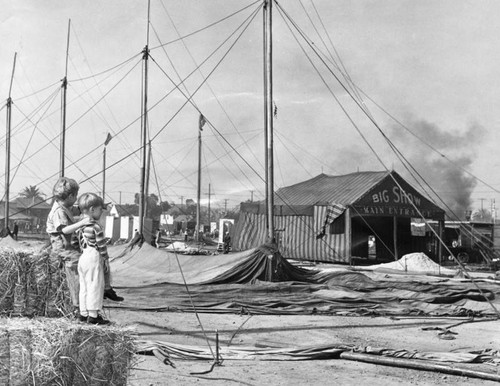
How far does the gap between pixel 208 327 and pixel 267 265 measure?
6026 mm

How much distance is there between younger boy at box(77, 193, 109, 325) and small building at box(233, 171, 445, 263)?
2118cm

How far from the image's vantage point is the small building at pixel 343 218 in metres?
28.9

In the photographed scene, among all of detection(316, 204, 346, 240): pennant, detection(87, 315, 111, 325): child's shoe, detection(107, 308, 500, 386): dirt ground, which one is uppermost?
detection(316, 204, 346, 240): pennant

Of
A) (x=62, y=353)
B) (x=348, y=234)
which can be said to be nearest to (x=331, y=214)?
(x=348, y=234)

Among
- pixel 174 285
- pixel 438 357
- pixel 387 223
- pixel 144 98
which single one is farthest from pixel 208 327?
pixel 387 223

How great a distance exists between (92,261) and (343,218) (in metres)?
24.3

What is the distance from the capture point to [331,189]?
3164cm

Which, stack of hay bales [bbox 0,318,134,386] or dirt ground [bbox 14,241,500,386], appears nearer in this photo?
stack of hay bales [bbox 0,318,134,386]

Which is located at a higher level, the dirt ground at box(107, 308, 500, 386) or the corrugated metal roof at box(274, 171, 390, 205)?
the corrugated metal roof at box(274, 171, 390, 205)

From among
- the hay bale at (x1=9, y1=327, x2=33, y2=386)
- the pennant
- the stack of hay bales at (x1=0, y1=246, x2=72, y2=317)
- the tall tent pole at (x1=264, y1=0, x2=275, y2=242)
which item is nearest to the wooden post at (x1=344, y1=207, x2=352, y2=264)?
the pennant

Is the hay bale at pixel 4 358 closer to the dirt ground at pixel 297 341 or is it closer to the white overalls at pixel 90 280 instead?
the dirt ground at pixel 297 341

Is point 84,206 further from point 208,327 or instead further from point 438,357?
point 208,327

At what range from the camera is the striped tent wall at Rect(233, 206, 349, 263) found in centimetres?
2919

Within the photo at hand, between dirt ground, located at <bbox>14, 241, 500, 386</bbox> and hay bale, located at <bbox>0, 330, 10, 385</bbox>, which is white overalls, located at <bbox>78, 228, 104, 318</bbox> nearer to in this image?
dirt ground, located at <bbox>14, 241, 500, 386</bbox>
